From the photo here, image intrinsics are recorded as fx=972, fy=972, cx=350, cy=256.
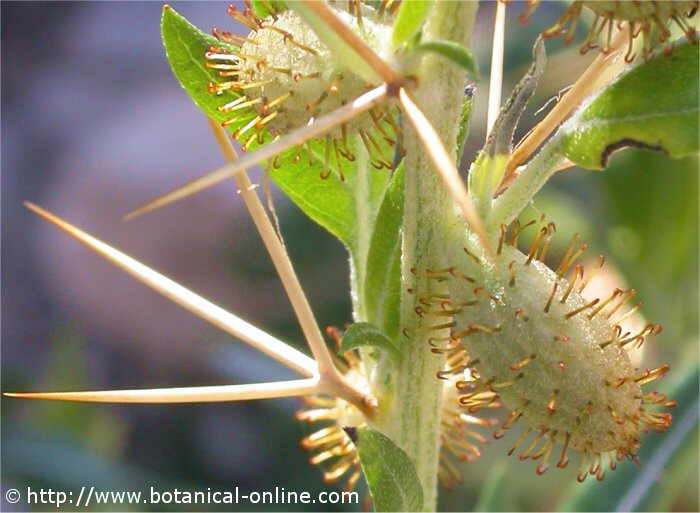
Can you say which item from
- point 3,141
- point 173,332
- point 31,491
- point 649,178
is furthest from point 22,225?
point 649,178

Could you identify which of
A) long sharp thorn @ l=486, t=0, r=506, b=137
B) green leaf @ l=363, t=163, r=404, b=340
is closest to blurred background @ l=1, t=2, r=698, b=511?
long sharp thorn @ l=486, t=0, r=506, b=137

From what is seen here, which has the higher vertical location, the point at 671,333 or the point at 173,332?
the point at 173,332

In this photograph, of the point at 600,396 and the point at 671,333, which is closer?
the point at 600,396

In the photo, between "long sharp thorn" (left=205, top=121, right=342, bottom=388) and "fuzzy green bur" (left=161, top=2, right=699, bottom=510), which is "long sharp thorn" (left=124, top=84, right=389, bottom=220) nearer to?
"fuzzy green bur" (left=161, top=2, right=699, bottom=510)

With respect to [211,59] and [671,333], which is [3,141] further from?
[211,59]

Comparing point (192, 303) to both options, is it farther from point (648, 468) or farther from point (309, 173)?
point (648, 468)
